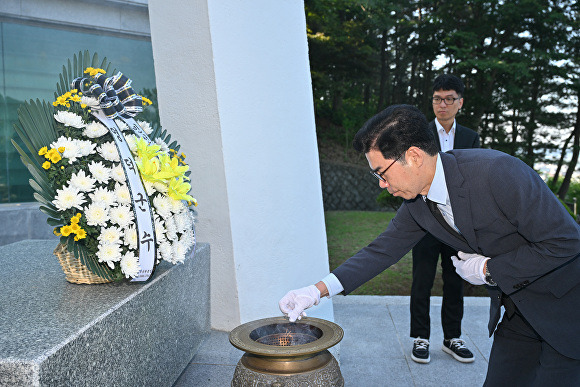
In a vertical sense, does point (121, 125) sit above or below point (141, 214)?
above

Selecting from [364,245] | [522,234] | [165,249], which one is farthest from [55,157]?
[364,245]

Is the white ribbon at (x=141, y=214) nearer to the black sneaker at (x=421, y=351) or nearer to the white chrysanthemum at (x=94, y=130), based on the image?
the white chrysanthemum at (x=94, y=130)

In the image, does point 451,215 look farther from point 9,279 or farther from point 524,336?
point 9,279

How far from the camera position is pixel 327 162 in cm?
1658

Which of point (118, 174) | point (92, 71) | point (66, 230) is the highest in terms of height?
point (92, 71)

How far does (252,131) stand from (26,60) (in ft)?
13.7

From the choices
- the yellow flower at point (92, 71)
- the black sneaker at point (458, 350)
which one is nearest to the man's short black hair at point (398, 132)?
the yellow flower at point (92, 71)

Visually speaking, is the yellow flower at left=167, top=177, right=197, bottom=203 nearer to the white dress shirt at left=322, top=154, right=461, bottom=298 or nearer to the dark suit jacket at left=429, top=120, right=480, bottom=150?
the white dress shirt at left=322, top=154, right=461, bottom=298

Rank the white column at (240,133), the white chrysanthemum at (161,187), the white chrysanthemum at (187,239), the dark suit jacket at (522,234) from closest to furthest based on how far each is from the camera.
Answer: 1. the dark suit jacket at (522,234)
2. the white chrysanthemum at (161,187)
3. the white chrysanthemum at (187,239)
4. the white column at (240,133)

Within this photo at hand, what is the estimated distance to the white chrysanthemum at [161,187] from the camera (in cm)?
249

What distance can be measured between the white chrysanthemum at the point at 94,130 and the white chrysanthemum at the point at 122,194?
0.27m

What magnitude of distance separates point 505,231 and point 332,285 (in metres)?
0.79

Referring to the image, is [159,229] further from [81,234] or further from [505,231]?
[505,231]

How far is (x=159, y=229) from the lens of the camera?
242 cm
